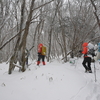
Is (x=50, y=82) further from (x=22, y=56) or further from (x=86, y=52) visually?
(x=86, y=52)

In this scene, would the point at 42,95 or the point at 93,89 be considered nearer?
the point at 42,95

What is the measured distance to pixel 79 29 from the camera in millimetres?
9836

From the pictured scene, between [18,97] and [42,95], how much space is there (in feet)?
2.10

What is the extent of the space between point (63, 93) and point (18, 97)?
1246 millimetres

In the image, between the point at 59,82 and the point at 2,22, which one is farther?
the point at 2,22

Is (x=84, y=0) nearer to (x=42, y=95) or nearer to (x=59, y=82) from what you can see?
(x=59, y=82)

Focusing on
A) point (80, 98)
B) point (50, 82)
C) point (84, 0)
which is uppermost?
point (84, 0)

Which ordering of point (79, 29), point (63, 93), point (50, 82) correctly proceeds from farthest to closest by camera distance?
point (79, 29), point (50, 82), point (63, 93)

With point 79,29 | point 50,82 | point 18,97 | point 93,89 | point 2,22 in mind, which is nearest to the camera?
point 18,97

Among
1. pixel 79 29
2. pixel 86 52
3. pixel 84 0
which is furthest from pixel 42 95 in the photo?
pixel 84 0

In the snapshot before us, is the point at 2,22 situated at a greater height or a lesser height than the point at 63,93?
greater

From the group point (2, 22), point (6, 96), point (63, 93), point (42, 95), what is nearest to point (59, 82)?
point (63, 93)

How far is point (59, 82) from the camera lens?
140 inches

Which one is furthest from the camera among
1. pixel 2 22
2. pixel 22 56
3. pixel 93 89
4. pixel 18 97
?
pixel 2 22
